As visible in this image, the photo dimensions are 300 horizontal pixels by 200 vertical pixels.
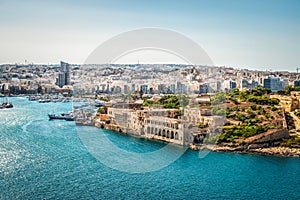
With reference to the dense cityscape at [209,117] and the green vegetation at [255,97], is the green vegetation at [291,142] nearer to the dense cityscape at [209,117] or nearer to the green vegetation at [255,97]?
the dense cityscape at [209,117]

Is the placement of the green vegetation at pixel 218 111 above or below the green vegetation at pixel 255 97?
below

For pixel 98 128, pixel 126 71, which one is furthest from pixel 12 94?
pixel 98 128

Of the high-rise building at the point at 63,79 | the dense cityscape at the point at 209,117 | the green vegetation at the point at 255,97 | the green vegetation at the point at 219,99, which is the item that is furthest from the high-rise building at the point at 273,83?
the high-rise building at the point at 63,79

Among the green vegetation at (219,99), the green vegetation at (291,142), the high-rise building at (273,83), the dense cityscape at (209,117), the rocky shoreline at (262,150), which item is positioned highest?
the high-rise building at (273,83)

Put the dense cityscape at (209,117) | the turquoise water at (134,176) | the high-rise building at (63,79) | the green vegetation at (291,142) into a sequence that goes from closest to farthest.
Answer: the turquoise water at (134,176) → the green vegetation at (291,142) → the dense cityscape at (209,117) → the high-rise building at (63,79)

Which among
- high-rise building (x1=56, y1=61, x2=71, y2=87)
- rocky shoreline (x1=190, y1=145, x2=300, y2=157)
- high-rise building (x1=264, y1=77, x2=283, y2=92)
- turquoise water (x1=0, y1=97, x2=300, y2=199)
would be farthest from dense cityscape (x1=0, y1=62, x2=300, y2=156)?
high-rise building (x1=56, y1=61, x2=71, y2=87)

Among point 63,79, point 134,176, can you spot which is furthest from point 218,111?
point 63,79

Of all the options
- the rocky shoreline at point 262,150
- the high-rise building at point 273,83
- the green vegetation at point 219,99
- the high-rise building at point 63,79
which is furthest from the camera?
the high-rise building at point 63,79

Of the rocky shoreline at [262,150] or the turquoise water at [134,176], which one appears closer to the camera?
the turquoise water at [134,176]

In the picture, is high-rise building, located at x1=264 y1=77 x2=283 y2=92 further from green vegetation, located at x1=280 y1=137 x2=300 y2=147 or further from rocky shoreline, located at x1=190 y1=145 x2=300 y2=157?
rocky shoreline, located at x1=190 y1=145 x2=300 y2=157
